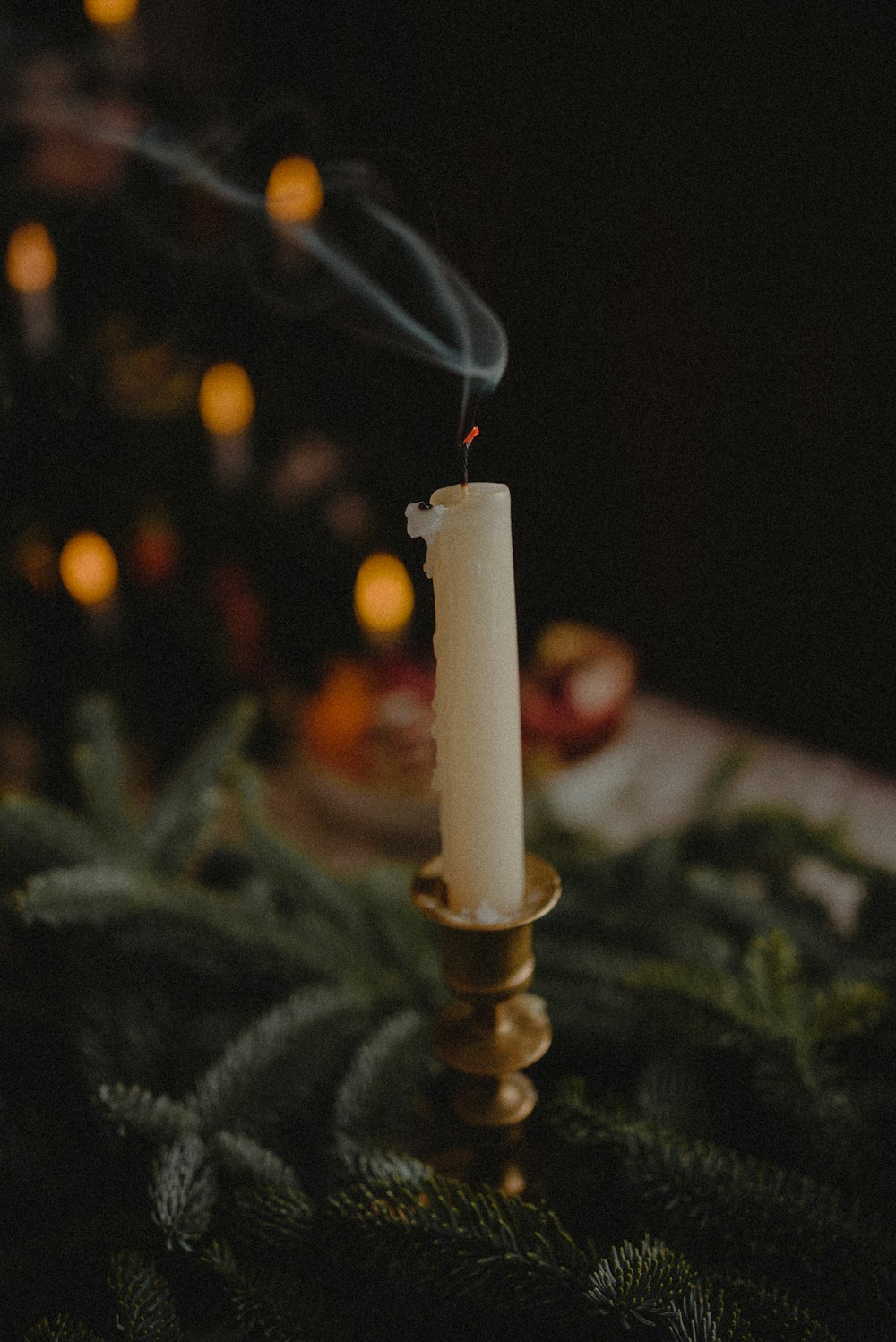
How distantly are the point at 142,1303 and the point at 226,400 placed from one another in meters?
1.21

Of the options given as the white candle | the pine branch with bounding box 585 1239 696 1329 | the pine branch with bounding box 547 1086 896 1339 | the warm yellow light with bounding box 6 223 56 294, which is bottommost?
the pine branch with bounding box 547 1086 896 1339

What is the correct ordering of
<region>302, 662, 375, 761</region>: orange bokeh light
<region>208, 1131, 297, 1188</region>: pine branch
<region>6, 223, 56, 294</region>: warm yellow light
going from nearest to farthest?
<region>208, 1131, 297, 1188</region>: pine branch < <region>6, 223, 56, 294</region>: warm yellow light < <region>302, 662, 375, 761</region>: orange bokeh light

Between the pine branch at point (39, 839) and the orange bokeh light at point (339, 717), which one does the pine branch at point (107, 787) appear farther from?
the orange bokeh light at point (339, 717)

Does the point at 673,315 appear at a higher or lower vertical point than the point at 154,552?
higher

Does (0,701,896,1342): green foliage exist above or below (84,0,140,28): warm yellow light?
below

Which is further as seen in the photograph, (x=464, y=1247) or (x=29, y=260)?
(x=29, y=260)

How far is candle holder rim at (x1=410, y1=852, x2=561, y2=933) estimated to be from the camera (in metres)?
0.32

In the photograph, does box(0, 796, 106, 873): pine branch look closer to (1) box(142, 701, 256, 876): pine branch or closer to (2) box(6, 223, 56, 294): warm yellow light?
(1) box(142, 701, 256, 876): pine branch

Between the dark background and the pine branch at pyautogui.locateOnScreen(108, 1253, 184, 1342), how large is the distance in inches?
46.9

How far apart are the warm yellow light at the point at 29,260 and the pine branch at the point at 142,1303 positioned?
4.07ft

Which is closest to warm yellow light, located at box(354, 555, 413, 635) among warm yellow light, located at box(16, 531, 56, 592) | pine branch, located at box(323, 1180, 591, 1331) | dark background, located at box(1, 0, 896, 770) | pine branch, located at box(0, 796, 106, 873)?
dark background, located at box(1, 0, 896, 770)

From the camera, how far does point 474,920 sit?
0.32m

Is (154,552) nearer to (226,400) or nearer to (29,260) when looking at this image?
(226,400)

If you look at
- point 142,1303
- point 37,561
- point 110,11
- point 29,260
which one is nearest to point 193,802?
point 142,1303
